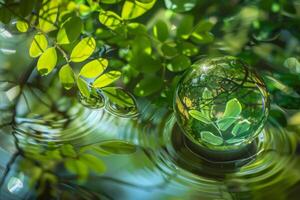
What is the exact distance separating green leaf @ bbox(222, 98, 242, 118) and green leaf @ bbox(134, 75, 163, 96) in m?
0.16

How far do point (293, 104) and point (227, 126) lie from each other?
0.17m

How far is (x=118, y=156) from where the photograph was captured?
0.74 m

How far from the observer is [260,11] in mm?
976

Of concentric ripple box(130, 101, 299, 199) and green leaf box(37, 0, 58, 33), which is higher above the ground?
green leaf box(37, 0, 58, 33)

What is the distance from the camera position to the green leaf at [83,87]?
811mm

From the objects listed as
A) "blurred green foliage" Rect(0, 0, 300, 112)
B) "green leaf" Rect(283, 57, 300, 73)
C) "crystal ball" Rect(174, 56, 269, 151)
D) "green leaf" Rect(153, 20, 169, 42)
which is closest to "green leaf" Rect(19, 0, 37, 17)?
"blurred green foliage" Rect(0, 0, 300, 112)

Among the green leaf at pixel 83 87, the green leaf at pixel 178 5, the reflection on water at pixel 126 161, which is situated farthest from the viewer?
the green leaf at pixel 178 5

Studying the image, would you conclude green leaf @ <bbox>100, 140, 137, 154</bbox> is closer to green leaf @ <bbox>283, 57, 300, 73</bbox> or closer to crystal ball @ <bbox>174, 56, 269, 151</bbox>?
crystal ball @ <bbox>174, 56, 269, 151</bbox>

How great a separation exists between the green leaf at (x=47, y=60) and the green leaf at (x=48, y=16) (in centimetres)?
6

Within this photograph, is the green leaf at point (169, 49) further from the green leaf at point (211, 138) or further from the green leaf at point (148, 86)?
the green leaf at point (211, 138)

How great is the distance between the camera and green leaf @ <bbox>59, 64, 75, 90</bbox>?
0.82 m

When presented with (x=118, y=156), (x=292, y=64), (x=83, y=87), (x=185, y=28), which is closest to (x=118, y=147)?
(x=118, y=156)

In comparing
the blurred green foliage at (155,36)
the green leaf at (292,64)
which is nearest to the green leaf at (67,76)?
the blurred green foliage at (155,36)

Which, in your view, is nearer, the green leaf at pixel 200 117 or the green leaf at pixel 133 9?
the green leaf at pixel 200 117
